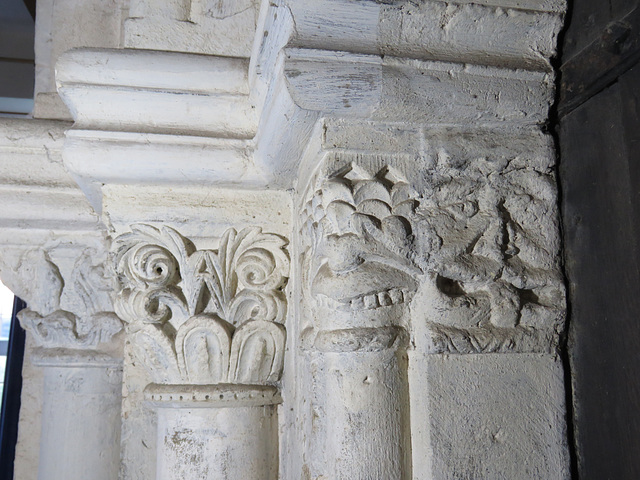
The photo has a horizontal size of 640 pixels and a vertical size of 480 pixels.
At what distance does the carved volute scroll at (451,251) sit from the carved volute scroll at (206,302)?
260 millimetres

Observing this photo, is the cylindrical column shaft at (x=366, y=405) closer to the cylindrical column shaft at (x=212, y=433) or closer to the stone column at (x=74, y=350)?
the cylindrical column shaft at (x=212, y=433)

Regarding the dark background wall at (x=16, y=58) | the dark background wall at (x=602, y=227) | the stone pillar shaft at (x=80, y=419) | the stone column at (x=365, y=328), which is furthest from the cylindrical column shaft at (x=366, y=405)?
the dark background wall at (x=16, y=58)

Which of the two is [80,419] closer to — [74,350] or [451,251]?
[74,350]

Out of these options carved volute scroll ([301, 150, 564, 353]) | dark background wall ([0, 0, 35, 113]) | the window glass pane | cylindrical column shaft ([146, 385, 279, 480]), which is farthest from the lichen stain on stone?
the window glass pane

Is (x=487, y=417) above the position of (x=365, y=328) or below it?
below

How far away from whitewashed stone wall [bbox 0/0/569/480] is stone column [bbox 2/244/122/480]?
38 cm

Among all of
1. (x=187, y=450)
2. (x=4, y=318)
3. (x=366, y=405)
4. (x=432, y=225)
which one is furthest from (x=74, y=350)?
(x=4, y=318)

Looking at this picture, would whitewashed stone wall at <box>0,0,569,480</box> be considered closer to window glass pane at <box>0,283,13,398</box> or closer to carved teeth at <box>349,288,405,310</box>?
carved teeth at <box>349,288,405,310</box>

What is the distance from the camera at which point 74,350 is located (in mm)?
1424

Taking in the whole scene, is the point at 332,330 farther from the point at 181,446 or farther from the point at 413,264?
the point at 181,446

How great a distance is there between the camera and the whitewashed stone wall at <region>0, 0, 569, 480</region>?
0.79m

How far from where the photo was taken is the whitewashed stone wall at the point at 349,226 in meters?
0.79

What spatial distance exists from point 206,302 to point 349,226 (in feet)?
1.48

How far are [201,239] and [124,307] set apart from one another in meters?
0.21
